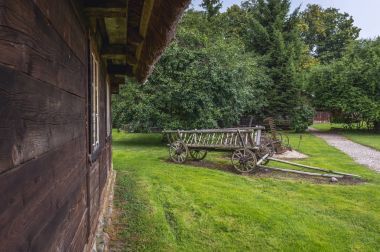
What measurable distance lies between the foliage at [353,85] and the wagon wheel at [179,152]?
575 inches

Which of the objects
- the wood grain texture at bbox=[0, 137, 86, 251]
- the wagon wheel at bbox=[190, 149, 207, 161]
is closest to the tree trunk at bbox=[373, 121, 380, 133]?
the wagon wheel at bbox=[190, 149, 207, 161]

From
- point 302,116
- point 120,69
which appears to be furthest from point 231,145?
point 302,116

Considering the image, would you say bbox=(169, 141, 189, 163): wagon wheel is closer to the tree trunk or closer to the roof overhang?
the roof overhang

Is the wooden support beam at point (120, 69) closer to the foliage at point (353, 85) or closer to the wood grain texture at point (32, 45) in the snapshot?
the wood grain texture at point (32, 45)

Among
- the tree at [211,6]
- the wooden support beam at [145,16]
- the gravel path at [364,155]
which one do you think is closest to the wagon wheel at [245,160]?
the gravel path at [364,155]

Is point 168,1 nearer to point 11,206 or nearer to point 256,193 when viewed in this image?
point 11,206

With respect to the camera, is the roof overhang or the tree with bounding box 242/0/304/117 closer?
the roof overhang

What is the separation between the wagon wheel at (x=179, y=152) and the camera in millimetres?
11797

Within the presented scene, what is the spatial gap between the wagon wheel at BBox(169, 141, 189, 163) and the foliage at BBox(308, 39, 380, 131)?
47.9 feet

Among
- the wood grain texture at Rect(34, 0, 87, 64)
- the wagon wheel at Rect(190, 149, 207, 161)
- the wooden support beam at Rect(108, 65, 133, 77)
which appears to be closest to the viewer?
the wood grain texture at Rect(34, 0, 87, 64)

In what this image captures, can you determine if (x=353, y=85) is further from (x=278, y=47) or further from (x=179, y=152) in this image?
(x=179, y=152)

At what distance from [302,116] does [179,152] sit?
48.1 ft

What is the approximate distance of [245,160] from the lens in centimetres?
1004

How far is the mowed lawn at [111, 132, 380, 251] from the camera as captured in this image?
4.80 metres
